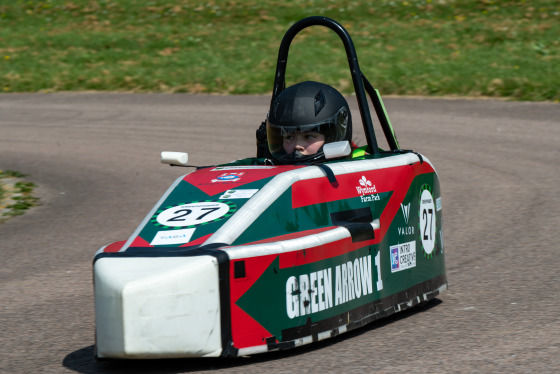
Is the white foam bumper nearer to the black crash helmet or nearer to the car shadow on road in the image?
the car shadow on road

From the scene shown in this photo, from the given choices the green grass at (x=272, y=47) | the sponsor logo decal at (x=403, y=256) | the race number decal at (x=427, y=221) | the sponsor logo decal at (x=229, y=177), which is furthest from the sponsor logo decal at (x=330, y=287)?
the green grass at (x=272, y=47)

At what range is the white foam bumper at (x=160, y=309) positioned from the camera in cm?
415

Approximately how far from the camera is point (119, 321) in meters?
4.17

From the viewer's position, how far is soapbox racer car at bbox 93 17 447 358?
4215 mm

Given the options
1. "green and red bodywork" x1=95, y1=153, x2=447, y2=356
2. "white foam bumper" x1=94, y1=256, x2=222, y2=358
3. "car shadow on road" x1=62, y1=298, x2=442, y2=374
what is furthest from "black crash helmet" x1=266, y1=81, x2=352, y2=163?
"white foam bumper" x1=94, y1=256, x2=222, y2=358

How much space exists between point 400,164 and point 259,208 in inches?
47.6

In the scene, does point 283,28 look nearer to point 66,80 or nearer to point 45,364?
point 66,80

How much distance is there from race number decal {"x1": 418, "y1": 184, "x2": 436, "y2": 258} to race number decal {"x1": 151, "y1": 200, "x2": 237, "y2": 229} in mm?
1463

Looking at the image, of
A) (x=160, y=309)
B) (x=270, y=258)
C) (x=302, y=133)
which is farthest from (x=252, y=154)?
(x=160, y=309)

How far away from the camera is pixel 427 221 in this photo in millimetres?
5801

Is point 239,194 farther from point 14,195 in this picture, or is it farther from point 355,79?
point 14,195

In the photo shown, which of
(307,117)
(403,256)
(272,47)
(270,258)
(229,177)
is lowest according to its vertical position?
(403,256)

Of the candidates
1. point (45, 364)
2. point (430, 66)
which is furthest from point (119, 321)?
point (430, 66)

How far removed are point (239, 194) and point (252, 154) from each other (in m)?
6.98
